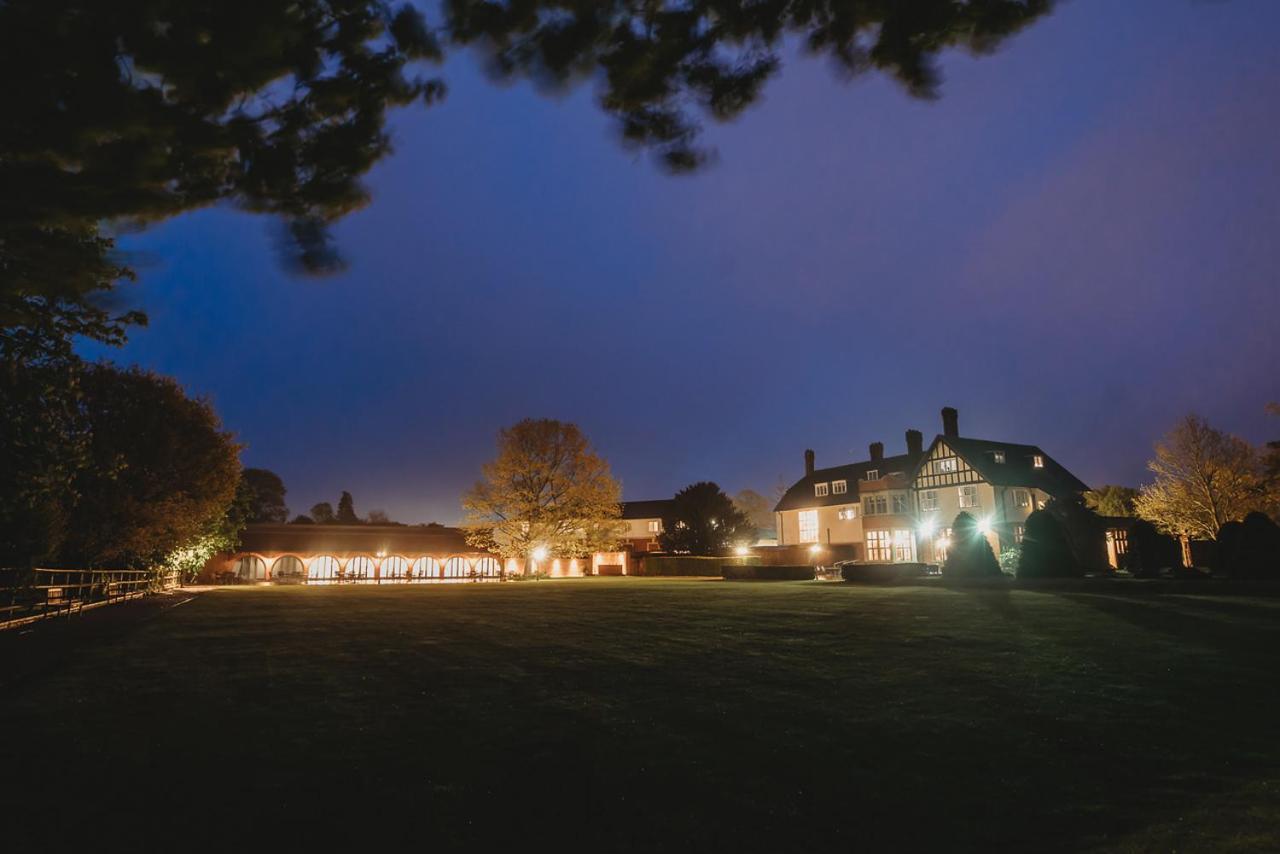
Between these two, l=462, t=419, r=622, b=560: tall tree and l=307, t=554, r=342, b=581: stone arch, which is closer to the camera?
l=462, t=419, r=622, b=560: tall tree

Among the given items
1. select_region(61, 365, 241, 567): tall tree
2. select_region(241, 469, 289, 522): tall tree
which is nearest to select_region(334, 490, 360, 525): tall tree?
select_region(241, 469, 289, 522): tall tree

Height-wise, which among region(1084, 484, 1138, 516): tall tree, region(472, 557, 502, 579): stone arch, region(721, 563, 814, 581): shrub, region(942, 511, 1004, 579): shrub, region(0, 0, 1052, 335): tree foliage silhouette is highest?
region(0, 0, 1052, 335): tree foliage silhouette

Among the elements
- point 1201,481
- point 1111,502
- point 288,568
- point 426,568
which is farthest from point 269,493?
point 1201,481

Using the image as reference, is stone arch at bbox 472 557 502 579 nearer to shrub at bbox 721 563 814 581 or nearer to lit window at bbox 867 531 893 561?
shrub at bbox 721 563 814 581

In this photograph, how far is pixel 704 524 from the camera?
63.5 meters

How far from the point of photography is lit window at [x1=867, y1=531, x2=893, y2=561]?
53.2 metres

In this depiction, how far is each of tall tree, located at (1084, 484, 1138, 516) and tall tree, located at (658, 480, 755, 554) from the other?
29.6 meters

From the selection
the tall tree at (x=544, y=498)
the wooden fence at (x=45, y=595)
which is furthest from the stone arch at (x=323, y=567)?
the wooden fence at (x=45, y=595)

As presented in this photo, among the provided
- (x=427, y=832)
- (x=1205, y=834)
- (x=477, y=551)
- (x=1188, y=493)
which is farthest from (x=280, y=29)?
(x=477, y=551)

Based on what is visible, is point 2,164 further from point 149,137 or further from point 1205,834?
point 1205,834

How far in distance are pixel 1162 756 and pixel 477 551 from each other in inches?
2445

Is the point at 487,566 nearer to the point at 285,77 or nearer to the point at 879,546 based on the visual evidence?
the point at 879,546

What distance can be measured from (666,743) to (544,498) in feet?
143

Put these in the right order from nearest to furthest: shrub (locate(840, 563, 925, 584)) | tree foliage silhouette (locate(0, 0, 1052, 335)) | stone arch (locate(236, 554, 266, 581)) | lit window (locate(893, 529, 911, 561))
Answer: tree foliage silhouette (locate(0, 0, 1052, 335)), shrub (locate(840, 563, 925, 584)), lit window (locate(893, 529, 911, 561)), stone arch (locate(236, 554, 266, 581))
